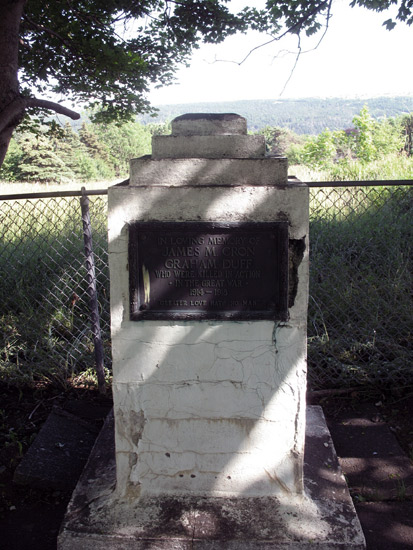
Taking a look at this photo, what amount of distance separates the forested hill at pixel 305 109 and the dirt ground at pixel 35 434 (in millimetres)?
123983

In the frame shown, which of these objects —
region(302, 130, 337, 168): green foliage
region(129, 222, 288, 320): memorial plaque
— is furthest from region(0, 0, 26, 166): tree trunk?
region(302, 130, 337, 168): green foliage

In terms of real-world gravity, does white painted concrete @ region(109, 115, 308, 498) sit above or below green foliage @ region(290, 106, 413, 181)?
below

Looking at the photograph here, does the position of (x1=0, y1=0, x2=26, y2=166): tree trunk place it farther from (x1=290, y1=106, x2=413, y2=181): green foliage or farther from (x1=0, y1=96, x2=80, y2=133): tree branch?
(x1=290, y1=106, x2=413, y2=181): green foliage

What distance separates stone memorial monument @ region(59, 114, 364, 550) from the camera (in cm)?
196

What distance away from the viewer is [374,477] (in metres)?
2.79

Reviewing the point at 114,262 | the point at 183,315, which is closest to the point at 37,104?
the point at 114,262

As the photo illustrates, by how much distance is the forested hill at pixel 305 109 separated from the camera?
127 meters

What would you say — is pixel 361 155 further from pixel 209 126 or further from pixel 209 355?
pixel 209 355

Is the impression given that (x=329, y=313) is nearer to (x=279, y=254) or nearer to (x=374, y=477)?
(x=374, y=477)

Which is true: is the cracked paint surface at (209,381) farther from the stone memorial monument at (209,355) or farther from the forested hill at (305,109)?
the forested hill at (305,109)

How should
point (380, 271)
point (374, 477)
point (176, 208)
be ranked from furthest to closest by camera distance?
point (380, 271), point (374, 477), point (176, 208)

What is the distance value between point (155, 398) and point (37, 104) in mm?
2199

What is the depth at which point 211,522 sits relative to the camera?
6.70ft

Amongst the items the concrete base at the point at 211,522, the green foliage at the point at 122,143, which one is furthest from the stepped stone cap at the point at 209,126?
the green foliage at the point at 122,143
